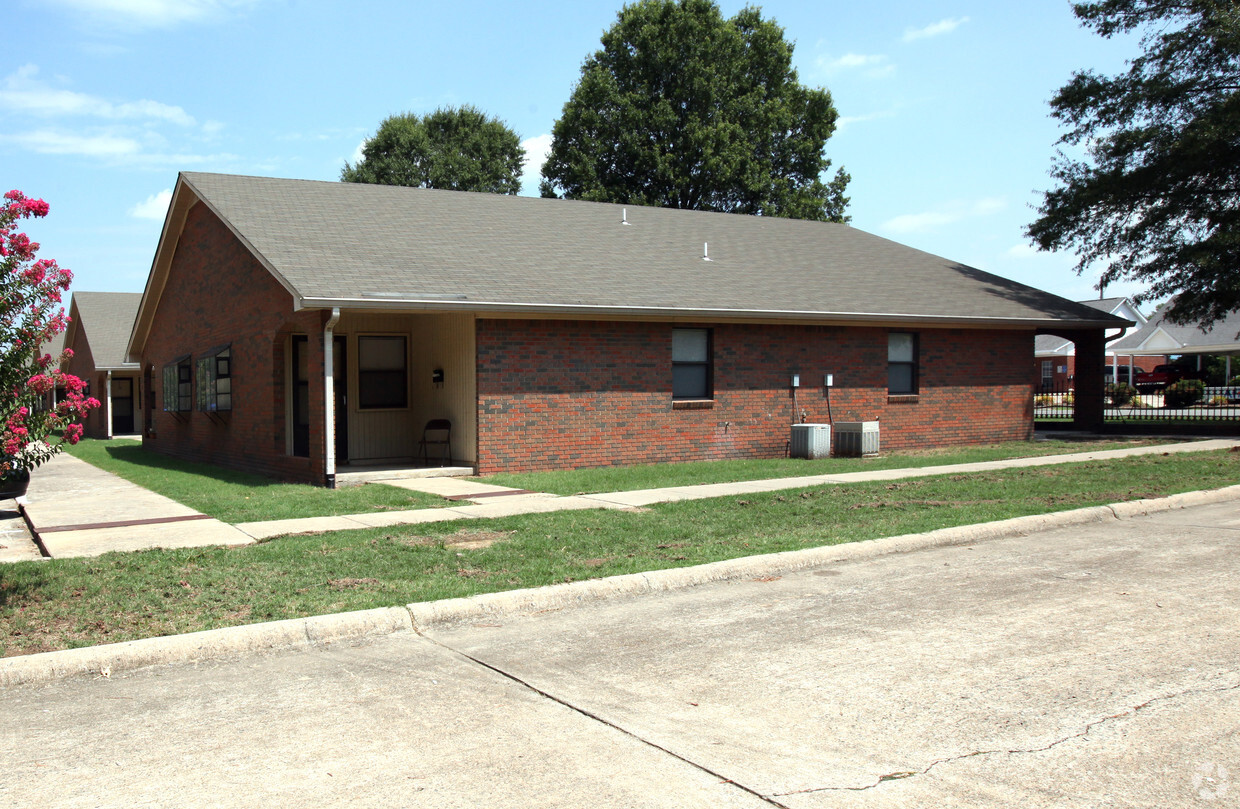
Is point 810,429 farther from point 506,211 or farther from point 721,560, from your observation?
point 721,560

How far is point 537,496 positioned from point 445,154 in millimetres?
40958

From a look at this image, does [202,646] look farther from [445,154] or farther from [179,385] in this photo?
[445,154]

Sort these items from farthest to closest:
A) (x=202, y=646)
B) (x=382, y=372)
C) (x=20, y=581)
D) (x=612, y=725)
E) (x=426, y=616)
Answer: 1. (x=382, y=372)
2. (x=20, y=581)
3. (x=426, y=616)
4. (x=202, y=646)
5. (x=612, y=725)

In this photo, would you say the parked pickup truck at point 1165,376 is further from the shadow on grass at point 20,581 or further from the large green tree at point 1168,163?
the shadow on grass at point 20,581

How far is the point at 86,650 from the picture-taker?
5883 millimetres

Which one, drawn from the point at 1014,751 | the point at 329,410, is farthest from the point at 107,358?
the point at 1014,751

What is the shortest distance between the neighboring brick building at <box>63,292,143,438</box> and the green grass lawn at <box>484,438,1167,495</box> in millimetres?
23917

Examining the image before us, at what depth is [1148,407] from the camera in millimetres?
34656

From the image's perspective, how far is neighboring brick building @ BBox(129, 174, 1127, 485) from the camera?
628 inches

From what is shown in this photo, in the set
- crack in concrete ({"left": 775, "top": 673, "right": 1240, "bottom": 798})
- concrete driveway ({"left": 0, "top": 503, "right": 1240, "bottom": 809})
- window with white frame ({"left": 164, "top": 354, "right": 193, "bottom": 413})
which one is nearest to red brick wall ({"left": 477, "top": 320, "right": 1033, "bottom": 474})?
concrete driveway ({"left": 0, "top": 503, "right": 1240, "bottom": 809})

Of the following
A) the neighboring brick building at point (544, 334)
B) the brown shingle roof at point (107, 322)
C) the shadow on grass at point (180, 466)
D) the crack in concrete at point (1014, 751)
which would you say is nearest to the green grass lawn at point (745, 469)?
the neighboring brick building at point (544, 334)

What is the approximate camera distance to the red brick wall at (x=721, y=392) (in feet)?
53.0

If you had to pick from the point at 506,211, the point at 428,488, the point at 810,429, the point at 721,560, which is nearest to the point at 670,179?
the point at 506,211

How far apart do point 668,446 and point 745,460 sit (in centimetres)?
151
